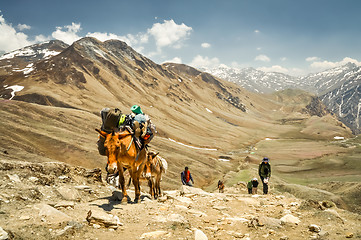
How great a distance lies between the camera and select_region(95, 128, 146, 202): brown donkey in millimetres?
8422

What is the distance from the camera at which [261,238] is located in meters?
6.66

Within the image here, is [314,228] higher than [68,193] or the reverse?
higher

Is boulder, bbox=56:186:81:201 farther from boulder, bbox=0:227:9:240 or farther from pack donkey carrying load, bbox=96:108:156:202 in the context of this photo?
boulder, bbox=0:227:9:240

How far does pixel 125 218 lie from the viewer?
293 inches

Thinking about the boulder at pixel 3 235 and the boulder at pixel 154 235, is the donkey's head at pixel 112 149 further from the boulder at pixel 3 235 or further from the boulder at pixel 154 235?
the boulder at pixel 3 235

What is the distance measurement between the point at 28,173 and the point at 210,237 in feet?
28.9

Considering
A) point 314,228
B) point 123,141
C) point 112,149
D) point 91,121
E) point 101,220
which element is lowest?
point 101,220

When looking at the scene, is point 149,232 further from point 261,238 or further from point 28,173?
point 28,173

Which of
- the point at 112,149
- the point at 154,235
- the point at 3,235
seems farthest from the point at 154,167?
the point at 3,235

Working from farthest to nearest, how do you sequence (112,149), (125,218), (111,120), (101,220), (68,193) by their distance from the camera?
(111,120) → (68,193) → (112,149) → (125,218) → (101,220)

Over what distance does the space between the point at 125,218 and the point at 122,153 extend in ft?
8.43

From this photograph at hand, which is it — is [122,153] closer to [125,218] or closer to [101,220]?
[125,218]

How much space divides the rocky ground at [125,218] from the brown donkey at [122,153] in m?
1.34

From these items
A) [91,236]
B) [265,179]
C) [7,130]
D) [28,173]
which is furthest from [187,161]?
[91,236]
